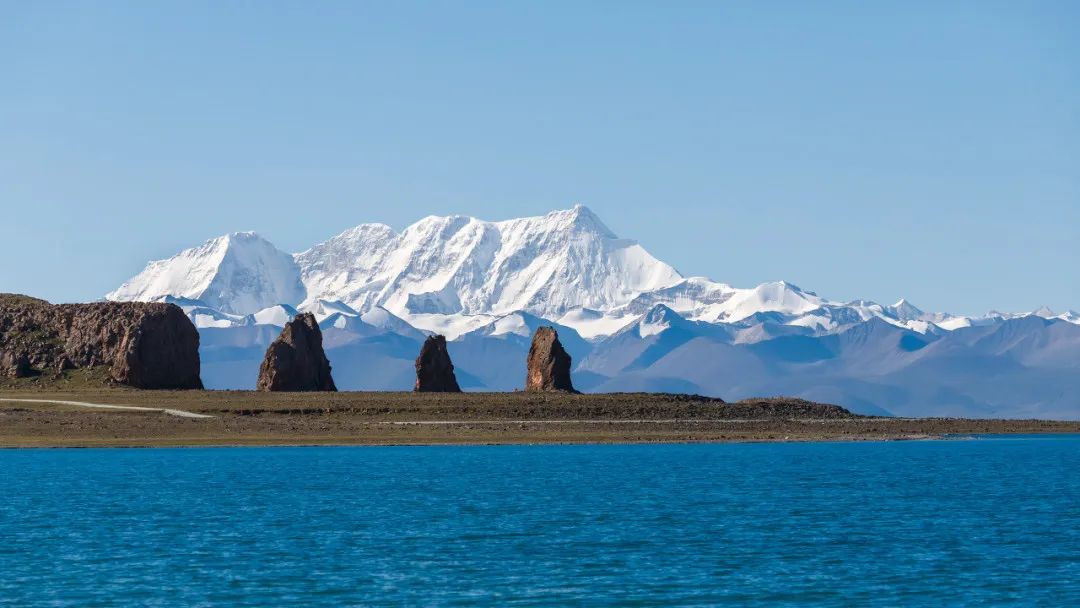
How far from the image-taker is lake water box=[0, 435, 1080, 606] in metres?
51.7

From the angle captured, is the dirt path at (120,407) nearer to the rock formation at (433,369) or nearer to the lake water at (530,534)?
the lake water at (530,534)

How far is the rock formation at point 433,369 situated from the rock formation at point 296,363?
35.4ft

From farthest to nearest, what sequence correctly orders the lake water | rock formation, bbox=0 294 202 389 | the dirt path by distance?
rock formation, bbox=0 294 202 389, the dirt path, the lake water

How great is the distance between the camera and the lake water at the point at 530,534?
5166cm

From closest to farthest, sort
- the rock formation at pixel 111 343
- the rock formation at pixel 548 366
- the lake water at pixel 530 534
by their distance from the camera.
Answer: the lake water at pixel 530 534 → the rock formation at pixel 548 366 → the rock formation at pixel 111 343

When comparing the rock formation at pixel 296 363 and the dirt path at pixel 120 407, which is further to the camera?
the rock formation at pixel 296 363

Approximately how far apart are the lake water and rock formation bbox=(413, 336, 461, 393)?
59.1 metres

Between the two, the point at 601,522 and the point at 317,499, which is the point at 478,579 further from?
the point at 317,499

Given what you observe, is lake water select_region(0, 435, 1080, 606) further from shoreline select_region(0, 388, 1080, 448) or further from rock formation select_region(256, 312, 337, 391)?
rock formation select_region(256, 312, 337, 391)

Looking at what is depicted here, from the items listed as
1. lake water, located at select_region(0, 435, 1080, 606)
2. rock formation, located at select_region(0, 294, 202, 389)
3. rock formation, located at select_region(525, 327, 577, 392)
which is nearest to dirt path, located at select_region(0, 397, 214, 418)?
rock formation, located at select_region(0, 294, 202, 389)

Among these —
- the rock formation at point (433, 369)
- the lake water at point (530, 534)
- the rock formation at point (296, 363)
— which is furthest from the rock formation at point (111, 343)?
the lake water at point (530, 534)

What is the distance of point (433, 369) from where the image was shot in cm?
17375

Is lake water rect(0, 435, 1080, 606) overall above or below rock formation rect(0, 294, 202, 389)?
below

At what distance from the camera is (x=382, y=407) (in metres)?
153
